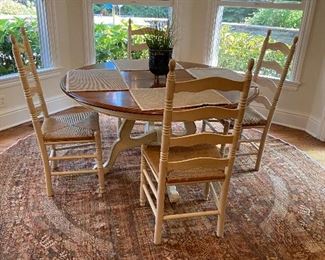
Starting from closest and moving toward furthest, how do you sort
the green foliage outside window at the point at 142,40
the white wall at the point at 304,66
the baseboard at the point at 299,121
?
the white wall at the point at 304,66 → the baseboard at the point at 299,121 → the green foliage outside window at the point at 142,40

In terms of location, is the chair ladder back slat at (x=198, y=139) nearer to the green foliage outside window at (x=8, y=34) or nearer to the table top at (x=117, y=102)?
the table top at (x=117, y=102)

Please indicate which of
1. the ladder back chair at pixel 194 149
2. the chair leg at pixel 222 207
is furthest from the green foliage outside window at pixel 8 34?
the chair leg at pixel 222 207

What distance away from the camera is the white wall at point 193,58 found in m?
3.19

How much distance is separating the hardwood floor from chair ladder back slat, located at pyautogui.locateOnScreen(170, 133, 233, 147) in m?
1.65

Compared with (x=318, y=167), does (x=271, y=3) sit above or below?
above

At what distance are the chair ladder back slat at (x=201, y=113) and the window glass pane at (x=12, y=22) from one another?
2.48 metres

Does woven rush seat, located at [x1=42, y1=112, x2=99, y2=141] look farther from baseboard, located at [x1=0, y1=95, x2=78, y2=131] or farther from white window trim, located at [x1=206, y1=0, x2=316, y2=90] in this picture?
white window trim, located at [x1=206, y1=0, x2=316, y2=90]

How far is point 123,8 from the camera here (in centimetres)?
357

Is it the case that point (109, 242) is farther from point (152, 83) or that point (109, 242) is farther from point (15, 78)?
point (15, 78)

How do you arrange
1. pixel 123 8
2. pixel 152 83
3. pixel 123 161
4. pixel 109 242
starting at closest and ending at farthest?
pixel 109 242 < pixel 152 83 < pixel 123 161 < pixel 123 8

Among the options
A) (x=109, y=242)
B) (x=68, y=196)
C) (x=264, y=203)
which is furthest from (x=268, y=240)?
(x=68, y=196)

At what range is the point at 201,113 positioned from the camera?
4.80 feet

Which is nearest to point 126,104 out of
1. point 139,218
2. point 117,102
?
point 117,102

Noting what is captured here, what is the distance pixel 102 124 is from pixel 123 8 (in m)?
1.35
